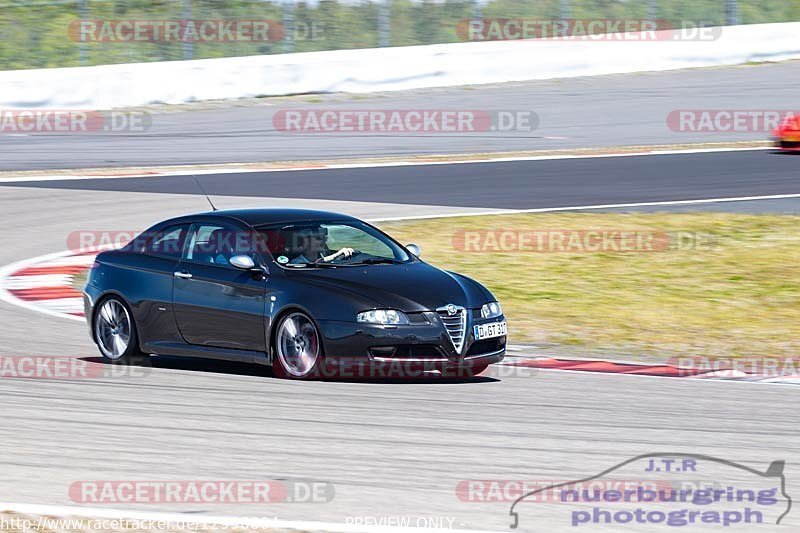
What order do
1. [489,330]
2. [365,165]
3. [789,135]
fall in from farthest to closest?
[789,135]
[365,165]
[489,330]

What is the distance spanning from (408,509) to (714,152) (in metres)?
20.6

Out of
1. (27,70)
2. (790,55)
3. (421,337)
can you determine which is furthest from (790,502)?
(790,55)

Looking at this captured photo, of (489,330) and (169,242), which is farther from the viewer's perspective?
(169,242)

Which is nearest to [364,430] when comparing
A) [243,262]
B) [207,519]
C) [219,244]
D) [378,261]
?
[207,519]

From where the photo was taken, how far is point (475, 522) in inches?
257

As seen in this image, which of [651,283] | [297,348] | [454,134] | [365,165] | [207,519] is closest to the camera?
[207,519]

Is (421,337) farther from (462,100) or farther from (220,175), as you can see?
(462,100)

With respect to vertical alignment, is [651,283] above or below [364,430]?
below

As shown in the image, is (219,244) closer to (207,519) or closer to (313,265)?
(313,265)

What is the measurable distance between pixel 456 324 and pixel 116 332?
292cm

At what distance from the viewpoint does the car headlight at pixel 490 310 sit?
10516mm

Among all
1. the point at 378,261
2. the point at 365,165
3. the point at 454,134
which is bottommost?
the point at 365,165

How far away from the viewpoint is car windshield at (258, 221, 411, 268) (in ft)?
35.2

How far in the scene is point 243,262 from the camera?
34.6ft
